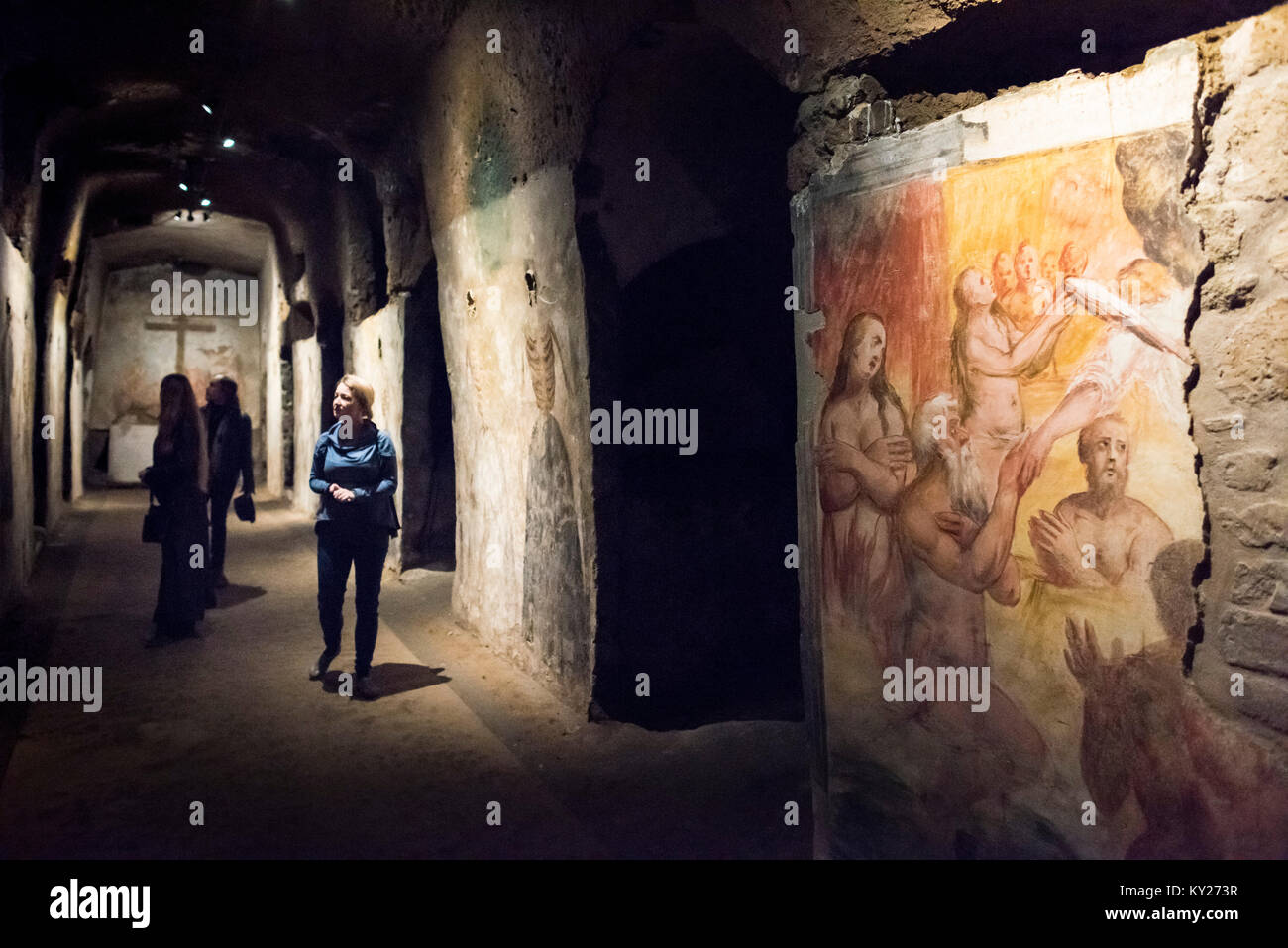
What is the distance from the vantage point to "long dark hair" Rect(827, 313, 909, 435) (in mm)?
3135

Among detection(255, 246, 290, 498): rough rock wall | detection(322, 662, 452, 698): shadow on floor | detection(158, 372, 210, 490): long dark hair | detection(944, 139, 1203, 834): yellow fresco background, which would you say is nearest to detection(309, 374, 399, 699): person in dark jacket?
detection(322, 662, 452, 698): shadow on floor

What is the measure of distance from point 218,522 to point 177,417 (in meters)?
1.66

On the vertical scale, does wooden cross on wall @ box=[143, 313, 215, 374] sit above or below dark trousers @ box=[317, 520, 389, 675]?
above

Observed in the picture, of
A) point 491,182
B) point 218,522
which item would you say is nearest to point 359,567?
point 491,182

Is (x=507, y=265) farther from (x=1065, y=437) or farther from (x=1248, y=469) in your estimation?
(x=1248, y=469)

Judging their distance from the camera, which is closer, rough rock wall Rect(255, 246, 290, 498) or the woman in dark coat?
the woman in dark coat

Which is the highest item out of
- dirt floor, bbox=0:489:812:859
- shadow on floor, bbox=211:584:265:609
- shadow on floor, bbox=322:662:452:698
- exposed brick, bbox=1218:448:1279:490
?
exposed brick, bbox=1218:448:1279:490

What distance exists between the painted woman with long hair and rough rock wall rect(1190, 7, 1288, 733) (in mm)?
882

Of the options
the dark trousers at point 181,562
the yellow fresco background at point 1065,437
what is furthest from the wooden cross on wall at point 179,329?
the yellow fresco background at point 1065,437

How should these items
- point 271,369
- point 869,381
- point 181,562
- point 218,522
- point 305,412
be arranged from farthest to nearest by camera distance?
point 271,369
point 305,412
point 218,522
point 181,562
point 869,381

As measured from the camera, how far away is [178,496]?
6371 mm

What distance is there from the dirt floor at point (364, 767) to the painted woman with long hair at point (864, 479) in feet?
3.32

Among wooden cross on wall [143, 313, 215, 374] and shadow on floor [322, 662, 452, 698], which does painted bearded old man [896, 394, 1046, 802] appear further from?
wooden cross on wall [143, 313, 215, 374]
